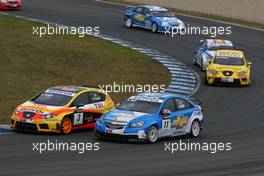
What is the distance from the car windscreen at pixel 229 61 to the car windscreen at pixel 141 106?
13596 millimetres

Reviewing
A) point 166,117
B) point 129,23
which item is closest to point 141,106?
point 166,117

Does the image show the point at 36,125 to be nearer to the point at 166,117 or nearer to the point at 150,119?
the point at 150,119

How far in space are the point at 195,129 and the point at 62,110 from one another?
395 centimetres

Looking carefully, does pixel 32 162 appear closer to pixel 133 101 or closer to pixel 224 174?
pixel 224 174

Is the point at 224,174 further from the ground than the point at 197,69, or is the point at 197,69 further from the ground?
the point at 224,174

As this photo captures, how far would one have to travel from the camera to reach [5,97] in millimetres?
30156

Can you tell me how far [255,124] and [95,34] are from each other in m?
19.4

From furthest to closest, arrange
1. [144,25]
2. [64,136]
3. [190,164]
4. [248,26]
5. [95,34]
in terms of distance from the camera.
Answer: [248,26], [144,25], [95,34], [64,136], [190,164]

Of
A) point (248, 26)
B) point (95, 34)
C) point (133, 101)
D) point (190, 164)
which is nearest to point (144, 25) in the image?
point (95, 34)

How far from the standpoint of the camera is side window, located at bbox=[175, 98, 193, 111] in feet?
82.6

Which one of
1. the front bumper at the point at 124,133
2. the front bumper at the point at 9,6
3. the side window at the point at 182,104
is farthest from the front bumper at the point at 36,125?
the front bumper at the point at 9,6

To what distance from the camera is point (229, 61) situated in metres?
38.1

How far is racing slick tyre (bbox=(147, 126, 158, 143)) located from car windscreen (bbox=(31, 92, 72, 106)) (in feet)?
9.95

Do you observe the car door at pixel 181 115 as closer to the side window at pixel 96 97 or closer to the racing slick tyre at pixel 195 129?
the racing slick tyre at pixel 195 129
